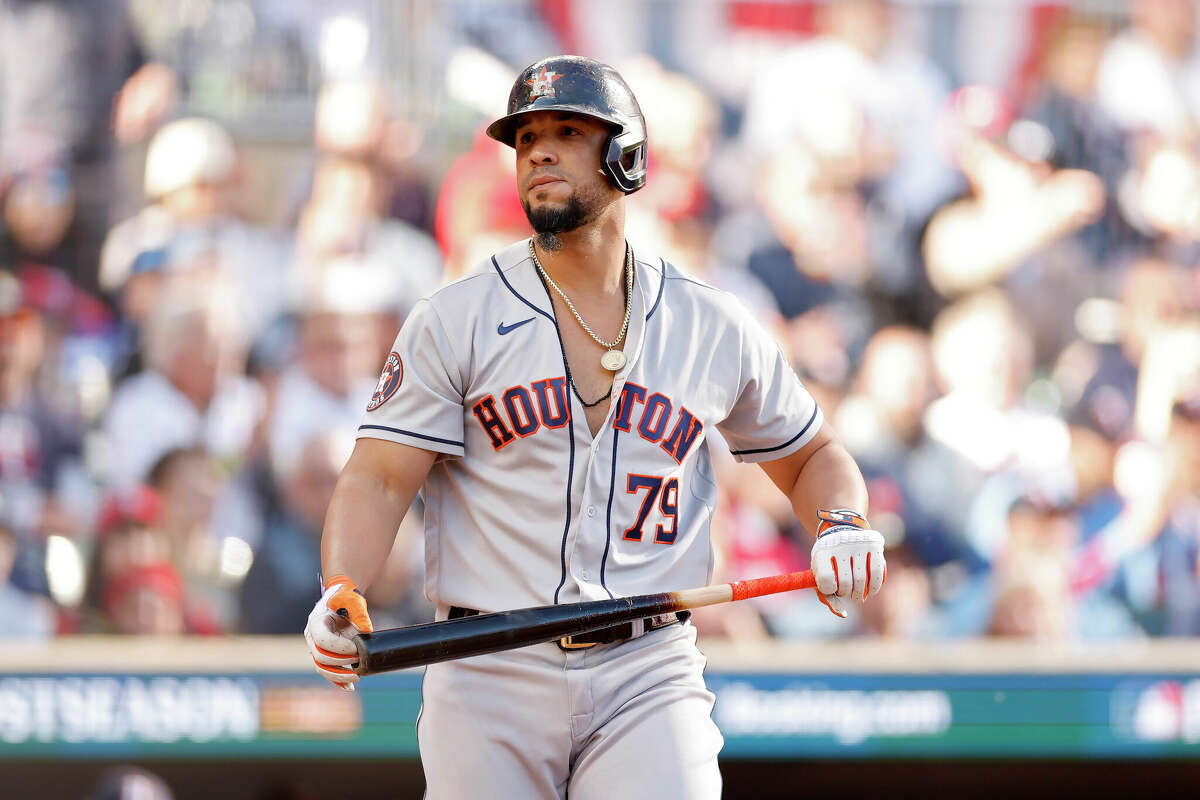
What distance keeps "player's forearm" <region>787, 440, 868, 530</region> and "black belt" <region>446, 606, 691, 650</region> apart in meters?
0.37

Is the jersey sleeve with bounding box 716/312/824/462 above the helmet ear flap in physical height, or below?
below

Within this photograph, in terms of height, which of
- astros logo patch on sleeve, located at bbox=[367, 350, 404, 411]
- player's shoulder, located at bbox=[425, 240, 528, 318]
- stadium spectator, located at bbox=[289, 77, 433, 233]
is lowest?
astros logo patch on sleeve, located at bbox=[367, 350, 404, 411]

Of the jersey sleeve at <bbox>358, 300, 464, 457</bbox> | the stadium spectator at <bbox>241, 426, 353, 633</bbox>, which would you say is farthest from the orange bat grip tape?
the stadium spectator at <bbox>241, 426, 353, 633</bbox>

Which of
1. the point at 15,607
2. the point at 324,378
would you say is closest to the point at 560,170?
the point at 324,378

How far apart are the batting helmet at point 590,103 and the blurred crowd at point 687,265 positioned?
268 centimetres

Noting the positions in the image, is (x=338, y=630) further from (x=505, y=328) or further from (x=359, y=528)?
(x=505, y=328)

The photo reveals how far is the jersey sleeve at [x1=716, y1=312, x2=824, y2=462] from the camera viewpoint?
2582mm

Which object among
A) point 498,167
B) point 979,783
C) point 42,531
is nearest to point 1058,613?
point 979,783

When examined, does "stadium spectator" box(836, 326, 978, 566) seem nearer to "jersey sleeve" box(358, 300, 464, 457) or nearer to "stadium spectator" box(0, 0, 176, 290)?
"stadium spectator" box(0, 0, 176, 290)

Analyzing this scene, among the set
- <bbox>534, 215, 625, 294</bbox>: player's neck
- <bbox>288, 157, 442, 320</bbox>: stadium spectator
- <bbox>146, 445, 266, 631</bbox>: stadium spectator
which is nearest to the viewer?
<bbox>534, 215, 625, 294</bbox>: player's neck

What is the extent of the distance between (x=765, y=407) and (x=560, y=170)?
0.60m

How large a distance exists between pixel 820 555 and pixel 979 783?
3522 mm

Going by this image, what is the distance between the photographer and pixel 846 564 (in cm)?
236

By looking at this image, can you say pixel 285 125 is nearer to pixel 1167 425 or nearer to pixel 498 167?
pixel 498 167
